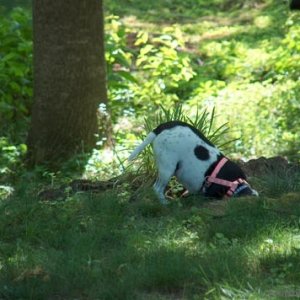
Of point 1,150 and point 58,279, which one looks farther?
point 1,150

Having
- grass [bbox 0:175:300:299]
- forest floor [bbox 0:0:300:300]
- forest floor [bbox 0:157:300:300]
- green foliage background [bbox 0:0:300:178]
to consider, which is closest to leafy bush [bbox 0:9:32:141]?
green foliage background [bbox 0:0:300:178]

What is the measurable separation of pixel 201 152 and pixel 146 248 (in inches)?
59.8

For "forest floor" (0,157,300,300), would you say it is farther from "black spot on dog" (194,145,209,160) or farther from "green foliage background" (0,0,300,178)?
"green foliage background" (0,0,300,178)

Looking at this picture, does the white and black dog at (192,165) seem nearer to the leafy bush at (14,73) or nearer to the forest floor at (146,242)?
the forest floor at (146,242)

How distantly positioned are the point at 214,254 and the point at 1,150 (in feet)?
17.1

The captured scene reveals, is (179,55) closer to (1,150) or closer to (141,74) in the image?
(141,74)

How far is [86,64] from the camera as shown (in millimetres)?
8789

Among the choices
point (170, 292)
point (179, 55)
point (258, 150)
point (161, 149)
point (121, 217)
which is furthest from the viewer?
point (179, 55)

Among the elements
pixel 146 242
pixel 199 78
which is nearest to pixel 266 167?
pixel 146 242

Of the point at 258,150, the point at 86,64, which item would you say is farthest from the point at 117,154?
the point at 258,150

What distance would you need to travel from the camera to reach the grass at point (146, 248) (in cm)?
412

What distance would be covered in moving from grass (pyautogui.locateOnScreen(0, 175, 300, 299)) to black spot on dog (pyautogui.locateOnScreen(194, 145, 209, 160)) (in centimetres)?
34

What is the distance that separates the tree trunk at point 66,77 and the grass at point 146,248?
270cm

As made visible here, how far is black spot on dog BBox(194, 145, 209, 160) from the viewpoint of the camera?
609cm
